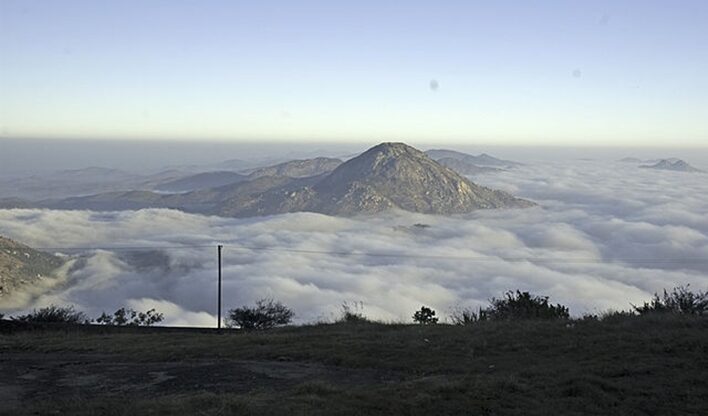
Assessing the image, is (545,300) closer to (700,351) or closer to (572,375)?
(700,351)

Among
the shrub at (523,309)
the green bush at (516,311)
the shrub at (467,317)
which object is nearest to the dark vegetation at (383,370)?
the shrub at (467,317)

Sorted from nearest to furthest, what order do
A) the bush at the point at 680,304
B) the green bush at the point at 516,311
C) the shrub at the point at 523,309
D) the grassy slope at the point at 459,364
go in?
1. the grassy slope at the point at 459,364
2. the bush at the point at 680,304
3. the green bush at the point at 516,311
4. the shrub at the point at 523,309

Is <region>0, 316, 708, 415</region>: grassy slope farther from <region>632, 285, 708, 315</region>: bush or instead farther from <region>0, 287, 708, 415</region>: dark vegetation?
<region>632, 285, 708, 315</region>: bush

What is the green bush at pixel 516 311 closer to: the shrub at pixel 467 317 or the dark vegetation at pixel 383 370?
the shrub at pixel 467 317


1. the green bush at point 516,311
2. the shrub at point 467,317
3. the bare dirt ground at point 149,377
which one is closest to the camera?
the bare dirt ground at point 149,377

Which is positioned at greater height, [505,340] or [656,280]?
[505,340]

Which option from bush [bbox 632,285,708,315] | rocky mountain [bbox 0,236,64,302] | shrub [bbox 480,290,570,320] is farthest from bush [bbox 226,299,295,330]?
rocky mountain [bbox 0,236,64,302]

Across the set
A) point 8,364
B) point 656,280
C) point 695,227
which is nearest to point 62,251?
point 656,280

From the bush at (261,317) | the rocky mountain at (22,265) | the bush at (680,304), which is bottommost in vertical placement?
the rocky mountain at (22,265)
